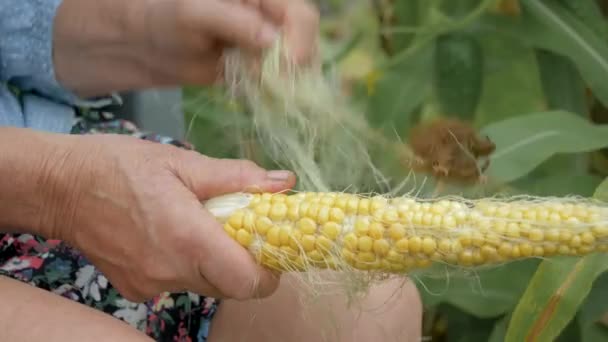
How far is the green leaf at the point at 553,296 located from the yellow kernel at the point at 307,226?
0.26m

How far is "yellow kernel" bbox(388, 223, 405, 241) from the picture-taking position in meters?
0.71

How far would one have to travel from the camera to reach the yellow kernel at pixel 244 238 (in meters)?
0.75

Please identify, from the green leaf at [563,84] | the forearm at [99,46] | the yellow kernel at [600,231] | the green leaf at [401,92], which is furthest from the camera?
the green leaf at [401,92]

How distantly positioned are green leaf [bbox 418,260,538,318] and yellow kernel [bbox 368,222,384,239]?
0.41m

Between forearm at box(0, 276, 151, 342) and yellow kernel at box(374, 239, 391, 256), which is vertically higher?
yellow kernel at box(374, 239, 391, 256)

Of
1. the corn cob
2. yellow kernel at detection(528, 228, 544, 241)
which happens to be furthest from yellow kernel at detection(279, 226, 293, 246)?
yellow kernel at detection(528, 228, 544, 241)

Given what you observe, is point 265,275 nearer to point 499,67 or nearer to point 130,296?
point 130,296

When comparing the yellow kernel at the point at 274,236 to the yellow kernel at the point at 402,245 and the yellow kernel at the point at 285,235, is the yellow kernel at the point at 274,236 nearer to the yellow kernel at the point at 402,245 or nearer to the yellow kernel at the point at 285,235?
the yellow kernel at the point at 285,235

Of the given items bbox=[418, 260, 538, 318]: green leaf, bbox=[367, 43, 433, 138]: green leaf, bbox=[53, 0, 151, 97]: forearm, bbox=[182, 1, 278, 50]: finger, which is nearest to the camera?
bbox=[182, 1, 278, 50]: finger

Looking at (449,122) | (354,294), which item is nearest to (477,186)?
(449,122)

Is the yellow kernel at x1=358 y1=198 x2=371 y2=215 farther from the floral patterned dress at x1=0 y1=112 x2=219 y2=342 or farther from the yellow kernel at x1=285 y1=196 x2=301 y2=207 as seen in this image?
the floral patterned dress at x1=0 y1=112 x2=219 y2=342

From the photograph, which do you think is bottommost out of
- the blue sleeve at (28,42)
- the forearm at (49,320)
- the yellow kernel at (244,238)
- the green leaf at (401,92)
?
the green leaf at (401,92)

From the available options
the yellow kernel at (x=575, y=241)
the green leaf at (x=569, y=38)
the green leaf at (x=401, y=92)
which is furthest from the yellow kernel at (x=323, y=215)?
the green leaf at (x=401, y=92)

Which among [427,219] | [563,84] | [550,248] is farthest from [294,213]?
[563,84]
